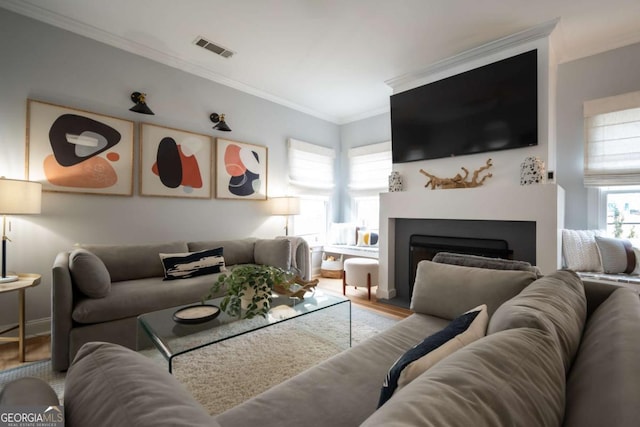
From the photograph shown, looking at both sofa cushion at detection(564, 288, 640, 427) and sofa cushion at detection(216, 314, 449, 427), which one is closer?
sofa cushion at detection(564, 288, 640, 427)

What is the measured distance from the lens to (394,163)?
12.0 feet

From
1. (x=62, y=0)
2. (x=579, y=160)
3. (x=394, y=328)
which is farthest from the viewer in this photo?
(x=579, y=160)

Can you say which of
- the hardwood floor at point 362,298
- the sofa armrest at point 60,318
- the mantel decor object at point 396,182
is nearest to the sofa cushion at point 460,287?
the hardwood floor at point 362,298

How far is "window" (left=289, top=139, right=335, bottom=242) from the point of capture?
4.45 metres

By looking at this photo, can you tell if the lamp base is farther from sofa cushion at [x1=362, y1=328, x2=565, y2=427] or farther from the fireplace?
the fireplace

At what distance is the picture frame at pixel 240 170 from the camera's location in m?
3.59

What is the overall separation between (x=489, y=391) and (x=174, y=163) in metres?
3.48

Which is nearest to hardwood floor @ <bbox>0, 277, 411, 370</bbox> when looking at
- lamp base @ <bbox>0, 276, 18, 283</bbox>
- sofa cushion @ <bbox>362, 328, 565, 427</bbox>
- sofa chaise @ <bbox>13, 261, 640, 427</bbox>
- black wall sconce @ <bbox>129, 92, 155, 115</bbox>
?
lamp base @ <bbox>0, 276, 18, 283</bbox>

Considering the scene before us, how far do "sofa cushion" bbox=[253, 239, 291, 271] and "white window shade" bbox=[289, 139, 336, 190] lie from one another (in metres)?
1.36

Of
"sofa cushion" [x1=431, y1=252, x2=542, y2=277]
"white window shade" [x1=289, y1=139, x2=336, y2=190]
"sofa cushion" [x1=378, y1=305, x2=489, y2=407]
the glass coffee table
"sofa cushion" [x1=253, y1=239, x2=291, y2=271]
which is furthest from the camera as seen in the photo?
"white window shade" [x1=289, y1=139, x2=336, y2=190]

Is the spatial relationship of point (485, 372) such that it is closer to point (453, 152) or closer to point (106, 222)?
point (453, 152)

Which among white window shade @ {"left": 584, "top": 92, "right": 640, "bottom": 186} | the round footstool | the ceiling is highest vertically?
the ceiling

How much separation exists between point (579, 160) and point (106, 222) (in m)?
4.96

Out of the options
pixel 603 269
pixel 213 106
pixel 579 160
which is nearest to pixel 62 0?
pixel 213 106
